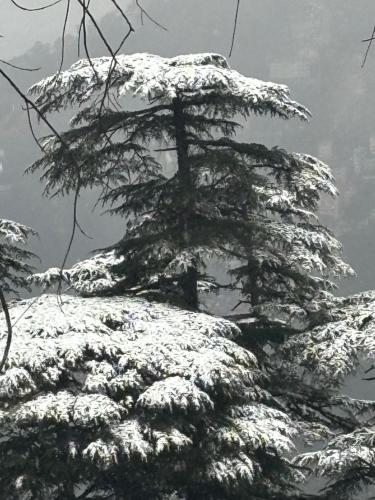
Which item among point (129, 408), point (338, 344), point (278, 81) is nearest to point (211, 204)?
point (338, 344)

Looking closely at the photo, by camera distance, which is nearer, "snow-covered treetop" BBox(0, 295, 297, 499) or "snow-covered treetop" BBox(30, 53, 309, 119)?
"snow-covered treetop" BBox(0, 295, 297, 499)

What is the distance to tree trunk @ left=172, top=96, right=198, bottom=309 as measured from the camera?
7523 mm

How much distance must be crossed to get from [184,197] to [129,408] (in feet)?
8.53

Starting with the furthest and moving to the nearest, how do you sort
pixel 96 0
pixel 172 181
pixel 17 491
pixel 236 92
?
1. pixel 96 0
2. pixel 172 181
3. pixel 236 92
4. pixel 17 491

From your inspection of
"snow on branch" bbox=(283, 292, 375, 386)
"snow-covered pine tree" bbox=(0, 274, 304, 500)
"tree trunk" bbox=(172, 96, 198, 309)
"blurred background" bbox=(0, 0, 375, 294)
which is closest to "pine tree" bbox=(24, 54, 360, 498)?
"tree trunk" bbox=(172, 96, 198, 309)

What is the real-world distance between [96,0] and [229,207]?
9319 cm

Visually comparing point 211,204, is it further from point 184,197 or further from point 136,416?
point 136,416

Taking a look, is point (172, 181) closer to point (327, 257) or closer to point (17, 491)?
point (327, 257)

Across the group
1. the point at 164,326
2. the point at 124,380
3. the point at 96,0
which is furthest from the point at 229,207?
the point at 96,0

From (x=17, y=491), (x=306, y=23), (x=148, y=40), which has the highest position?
(x=306, y=23)

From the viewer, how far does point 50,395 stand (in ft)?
18.5

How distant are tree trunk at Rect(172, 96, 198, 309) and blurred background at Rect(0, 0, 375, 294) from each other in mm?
46806

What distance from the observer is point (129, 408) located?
574cm

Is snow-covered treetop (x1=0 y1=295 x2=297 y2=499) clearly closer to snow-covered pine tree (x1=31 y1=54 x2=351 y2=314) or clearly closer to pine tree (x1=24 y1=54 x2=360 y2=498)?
pine tree (x1=24 y1=54 x2=360 y2=498)
